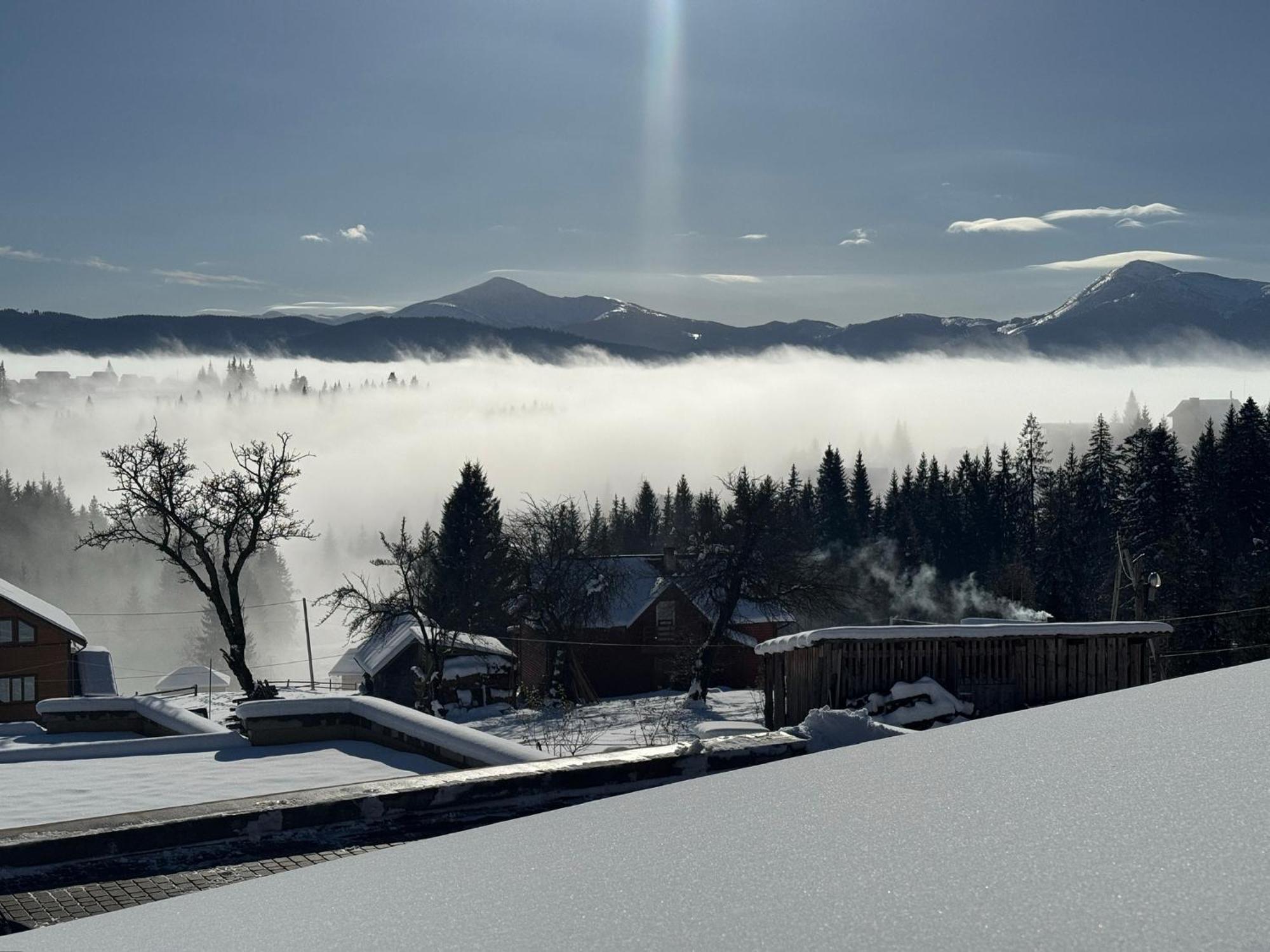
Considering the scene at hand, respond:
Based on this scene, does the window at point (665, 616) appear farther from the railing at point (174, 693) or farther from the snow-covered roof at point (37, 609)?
the snow-covered roof at point (37, 609)

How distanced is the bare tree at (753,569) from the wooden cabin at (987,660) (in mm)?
30103

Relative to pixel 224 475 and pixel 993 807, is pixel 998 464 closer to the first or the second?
pixel 224 475

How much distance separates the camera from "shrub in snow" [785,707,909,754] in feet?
25.5

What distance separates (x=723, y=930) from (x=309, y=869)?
9.14 ft

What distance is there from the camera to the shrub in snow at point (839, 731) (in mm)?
7773

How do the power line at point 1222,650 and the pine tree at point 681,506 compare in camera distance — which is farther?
the pine tree at point 681,506

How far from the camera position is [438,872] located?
4816 millimetres

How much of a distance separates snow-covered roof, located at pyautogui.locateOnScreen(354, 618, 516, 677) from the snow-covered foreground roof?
4940 cm

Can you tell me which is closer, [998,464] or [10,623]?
[10,623]

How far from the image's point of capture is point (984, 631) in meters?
15.8

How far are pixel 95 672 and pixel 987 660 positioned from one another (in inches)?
1827

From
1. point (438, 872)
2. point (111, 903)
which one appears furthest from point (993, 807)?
point (111, 903)

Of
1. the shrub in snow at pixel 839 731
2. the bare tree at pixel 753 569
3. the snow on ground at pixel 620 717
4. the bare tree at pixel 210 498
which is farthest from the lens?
the bare tree at pixel 753 569

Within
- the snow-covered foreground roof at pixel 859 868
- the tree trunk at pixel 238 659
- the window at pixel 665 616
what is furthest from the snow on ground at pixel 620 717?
the snow-covered foreground roof at pixel 859 868
